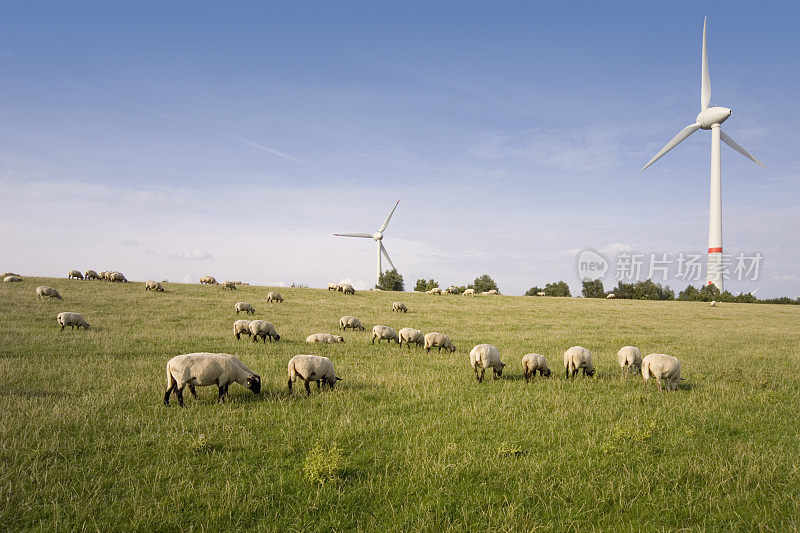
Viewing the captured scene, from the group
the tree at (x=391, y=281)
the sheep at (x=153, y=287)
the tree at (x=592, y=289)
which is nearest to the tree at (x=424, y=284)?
the tree at (x=391, y=281)

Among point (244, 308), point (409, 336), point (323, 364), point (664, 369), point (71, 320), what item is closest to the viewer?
point (323, 364)

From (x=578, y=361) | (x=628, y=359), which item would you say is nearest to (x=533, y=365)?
(x=578, y=361)

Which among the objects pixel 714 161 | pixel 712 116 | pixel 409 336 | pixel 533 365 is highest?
pixel 712 116

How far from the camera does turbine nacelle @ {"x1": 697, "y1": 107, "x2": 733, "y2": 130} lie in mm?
82375

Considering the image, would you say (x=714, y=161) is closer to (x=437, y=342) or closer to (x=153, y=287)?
(x=437, y=342)

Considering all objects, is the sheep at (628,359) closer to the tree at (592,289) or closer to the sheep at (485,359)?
the sheep at (485,359)

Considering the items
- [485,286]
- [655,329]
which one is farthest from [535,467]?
[485,286]

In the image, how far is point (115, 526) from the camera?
19.9ft

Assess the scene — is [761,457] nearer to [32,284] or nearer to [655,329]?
[655,329]

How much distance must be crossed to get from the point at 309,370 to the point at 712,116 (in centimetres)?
10215

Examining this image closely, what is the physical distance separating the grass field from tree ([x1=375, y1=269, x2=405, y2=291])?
81.2 meters

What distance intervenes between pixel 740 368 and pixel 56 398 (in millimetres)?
26017

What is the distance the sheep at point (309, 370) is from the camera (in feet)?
42.0

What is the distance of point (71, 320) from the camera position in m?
25.2
